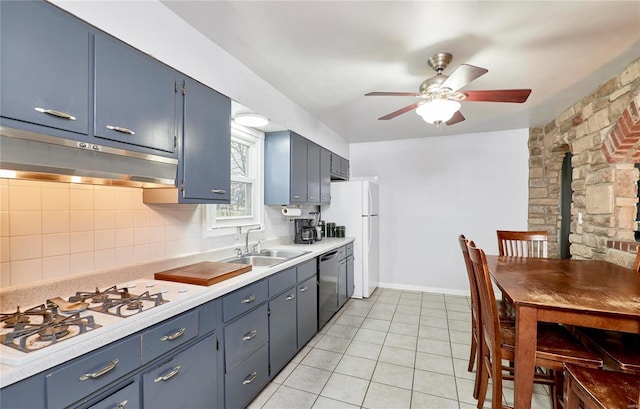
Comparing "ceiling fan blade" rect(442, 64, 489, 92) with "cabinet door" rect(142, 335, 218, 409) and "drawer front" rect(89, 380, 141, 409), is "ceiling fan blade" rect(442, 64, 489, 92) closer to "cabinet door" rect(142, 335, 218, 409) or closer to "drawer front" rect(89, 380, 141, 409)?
"cabinet door" rect(142, 335, 218, 409)

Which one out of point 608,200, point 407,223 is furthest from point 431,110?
point 407,223

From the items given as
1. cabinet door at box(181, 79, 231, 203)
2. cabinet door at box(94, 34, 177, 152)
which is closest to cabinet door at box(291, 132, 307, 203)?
cabinet door at box(181, 79, 231, 203)

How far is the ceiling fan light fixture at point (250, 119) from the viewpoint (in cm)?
245

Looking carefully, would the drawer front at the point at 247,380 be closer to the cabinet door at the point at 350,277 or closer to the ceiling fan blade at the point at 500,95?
the cabinet door at the point at 350,277

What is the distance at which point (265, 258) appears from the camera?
8.60 feet

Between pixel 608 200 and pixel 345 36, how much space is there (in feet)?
8.39

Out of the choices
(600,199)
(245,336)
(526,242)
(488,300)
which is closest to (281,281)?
(245,336)

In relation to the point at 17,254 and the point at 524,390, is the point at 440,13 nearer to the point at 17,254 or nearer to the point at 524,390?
the point at 524,390

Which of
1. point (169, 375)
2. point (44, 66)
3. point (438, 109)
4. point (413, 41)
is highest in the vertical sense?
point (413, 41)

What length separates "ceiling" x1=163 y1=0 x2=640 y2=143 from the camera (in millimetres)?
1627

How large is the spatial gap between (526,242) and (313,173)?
238 cm

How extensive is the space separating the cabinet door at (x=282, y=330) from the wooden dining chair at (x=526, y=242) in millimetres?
2130

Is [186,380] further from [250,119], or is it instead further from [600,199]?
[600,199]

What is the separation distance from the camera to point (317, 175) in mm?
3629
